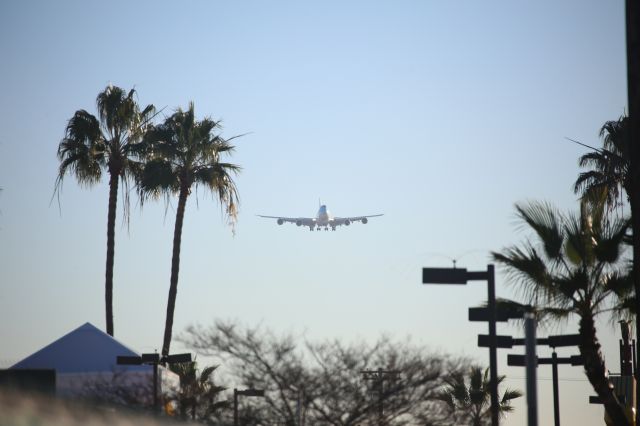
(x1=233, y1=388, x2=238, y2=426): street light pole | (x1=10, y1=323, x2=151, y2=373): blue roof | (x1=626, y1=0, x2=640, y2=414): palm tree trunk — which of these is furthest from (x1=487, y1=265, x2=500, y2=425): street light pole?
(x1=10, y1=323, x2=151, y2=373): blue roof

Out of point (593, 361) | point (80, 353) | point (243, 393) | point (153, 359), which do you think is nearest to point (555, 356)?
point (593, 361)

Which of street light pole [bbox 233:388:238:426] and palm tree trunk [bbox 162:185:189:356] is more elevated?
palm tree trunk [bbox 162:185:189:356]

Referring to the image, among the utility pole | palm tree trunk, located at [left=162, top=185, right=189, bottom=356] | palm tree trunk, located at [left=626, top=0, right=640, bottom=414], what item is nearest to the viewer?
palm tree trunk, located at [left=626, top=0, right=640, bottom=414]

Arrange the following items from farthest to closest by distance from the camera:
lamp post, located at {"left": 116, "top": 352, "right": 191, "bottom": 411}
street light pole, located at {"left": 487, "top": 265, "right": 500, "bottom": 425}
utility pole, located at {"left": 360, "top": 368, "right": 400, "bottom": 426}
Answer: lamp post, located at {"left": 116, "top": 352, "right": 191, "bottom": 411}, utility pole, located at {"left": 360, "top": 368, "right": 400, "bottom": 426}, street light pole, located at {"left": 487, "top": 265, "right": 500, "bottom": 425}

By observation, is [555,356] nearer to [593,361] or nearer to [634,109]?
[593,361]

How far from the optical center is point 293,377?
67.5ft

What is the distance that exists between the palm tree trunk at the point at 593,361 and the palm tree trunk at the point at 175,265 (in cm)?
2892

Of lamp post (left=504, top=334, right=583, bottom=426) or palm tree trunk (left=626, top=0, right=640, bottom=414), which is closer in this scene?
palm tree trunk (left=626, top=0, right=640, bottom=414)

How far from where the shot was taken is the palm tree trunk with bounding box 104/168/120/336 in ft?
160

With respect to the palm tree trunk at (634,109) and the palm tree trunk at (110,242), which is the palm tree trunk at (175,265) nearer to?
the palm tree trunk at (110,242)

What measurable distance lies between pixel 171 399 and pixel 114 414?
1.80m

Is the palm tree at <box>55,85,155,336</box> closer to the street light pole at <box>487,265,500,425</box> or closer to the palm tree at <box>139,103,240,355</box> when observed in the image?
the palm tree at <box>139,103,240,355</box>

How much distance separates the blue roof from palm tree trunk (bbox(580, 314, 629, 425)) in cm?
2003

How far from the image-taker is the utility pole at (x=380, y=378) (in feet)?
66.4
